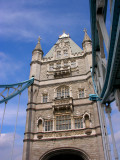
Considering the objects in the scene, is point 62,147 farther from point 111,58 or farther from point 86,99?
point 111,58

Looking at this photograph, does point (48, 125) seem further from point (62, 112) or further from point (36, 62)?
point (36, 62)

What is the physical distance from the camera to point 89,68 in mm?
20312

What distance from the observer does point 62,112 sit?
17953mm

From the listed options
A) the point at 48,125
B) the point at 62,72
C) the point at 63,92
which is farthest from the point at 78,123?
the point at 62,72

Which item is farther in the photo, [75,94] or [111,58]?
[75,94]

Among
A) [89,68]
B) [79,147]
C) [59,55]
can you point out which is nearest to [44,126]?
[79,147]

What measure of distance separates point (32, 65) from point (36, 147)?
11.5 metres

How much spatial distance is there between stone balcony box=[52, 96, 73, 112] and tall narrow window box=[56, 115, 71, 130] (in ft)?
2.90

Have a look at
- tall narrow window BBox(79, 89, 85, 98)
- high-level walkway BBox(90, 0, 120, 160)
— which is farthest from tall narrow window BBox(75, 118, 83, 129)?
high-level walkway BBox(90, 0, 120, 160)

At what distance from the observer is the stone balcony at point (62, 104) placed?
17.7 meters

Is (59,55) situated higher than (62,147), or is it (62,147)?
(59,55)

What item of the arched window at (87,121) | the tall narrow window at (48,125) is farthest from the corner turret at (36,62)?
the arched window at (87,121)

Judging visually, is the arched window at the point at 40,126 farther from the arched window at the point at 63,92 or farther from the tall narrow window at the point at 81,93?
the tall narrow window at the point at 81,93

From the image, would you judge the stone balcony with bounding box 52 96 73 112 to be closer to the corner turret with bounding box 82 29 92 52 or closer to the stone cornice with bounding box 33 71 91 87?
the stone cornice with bounding box 33 71 91 87
